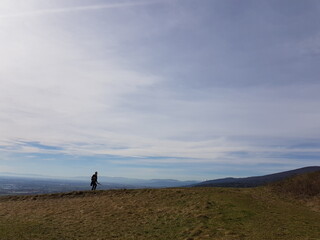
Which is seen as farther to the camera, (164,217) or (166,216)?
(166,216)

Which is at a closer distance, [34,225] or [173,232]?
[173,232]

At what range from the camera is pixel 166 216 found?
2039 cm

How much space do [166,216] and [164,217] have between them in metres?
0.27

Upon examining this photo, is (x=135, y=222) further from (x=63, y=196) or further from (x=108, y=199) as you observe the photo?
(x=63, y=196)

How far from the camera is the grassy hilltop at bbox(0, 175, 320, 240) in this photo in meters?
15.9

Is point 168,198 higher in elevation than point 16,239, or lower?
higher

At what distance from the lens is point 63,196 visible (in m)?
32.6

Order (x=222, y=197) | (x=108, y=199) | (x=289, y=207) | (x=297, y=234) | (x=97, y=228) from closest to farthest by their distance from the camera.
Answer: (x=297, y=234)
(x=97, y=228)
(x=289, y=207)
(x=222, y=197)
(x=108, y=199)

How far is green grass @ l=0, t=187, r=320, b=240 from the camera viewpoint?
52.0 ft

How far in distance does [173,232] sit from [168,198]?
10167 millimetres

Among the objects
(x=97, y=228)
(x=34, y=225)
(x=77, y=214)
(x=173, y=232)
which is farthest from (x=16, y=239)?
(x=173, y=232)

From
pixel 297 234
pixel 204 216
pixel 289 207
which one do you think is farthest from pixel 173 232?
pixel 289 207

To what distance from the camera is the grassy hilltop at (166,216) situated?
15883 mm

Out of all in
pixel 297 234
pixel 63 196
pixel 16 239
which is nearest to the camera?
pixel 297 234
